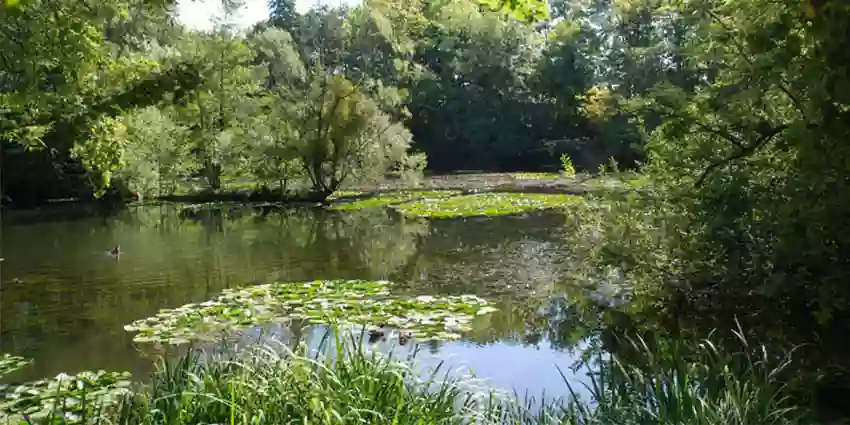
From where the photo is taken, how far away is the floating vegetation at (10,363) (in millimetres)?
6531

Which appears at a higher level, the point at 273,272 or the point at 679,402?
the point at 679,402

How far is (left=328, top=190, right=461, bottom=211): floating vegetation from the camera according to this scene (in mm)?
21141

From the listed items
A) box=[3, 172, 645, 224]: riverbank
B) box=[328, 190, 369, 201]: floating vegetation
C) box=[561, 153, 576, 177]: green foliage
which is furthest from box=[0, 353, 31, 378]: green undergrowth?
box=[328, 190, 369, 201]: floating vegetation

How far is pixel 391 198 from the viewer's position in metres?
22.5

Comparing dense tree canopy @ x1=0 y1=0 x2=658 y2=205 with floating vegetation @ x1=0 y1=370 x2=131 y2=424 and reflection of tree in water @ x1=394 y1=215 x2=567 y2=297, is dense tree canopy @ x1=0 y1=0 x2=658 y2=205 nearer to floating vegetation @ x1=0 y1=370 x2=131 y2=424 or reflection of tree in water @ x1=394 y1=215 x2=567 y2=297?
floating vegetation @ x1=0 y1=370 x2=131 y2=424

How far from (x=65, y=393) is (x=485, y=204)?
15353 millimetres

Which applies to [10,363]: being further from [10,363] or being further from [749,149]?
[749,149]

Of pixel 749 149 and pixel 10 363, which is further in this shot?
pixel 10 363

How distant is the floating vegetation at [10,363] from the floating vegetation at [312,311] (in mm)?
1085

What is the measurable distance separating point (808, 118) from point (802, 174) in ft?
1.29

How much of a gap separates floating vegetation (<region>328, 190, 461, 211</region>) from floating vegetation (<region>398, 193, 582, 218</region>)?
0.91 meters

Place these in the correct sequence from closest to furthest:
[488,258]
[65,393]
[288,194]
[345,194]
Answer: [65,393], [488,258], [288,194], [345,194]

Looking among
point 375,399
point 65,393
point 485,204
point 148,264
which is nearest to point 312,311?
point 65,393

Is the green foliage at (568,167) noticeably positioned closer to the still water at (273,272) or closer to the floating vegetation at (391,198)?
the still water at (273,272)
